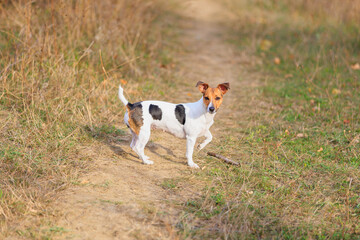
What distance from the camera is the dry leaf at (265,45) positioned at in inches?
409

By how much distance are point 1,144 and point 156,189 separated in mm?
2007

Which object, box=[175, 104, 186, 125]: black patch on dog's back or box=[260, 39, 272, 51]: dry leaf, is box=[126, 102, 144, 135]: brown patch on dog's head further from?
box=[260, 39, 272, 51]: dry leaf

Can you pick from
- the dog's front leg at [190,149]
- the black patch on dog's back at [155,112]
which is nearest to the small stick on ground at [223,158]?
the dog's front leg at [190,149]

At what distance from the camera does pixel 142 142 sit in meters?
4.88

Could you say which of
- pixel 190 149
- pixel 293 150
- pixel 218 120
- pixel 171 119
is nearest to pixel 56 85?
pixel 171 119

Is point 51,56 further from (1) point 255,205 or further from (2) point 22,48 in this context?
(1) point 255,205

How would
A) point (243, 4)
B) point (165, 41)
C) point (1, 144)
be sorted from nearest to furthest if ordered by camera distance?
point (1, 144) < point (165, 41) < point (243, 4)

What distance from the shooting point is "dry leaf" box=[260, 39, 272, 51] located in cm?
1040

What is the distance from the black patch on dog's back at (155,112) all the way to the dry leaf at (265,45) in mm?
6211

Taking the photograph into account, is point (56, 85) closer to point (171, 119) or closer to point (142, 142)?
point (142, 142)

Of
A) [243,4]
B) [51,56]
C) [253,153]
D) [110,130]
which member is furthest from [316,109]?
[243,4]

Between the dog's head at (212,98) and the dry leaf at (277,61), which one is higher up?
the dog's head at (212,98)

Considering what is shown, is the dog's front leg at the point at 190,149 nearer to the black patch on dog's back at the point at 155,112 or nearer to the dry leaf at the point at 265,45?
the black patch on dog's back at the point at 155,112

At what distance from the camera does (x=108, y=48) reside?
25.2 feet
